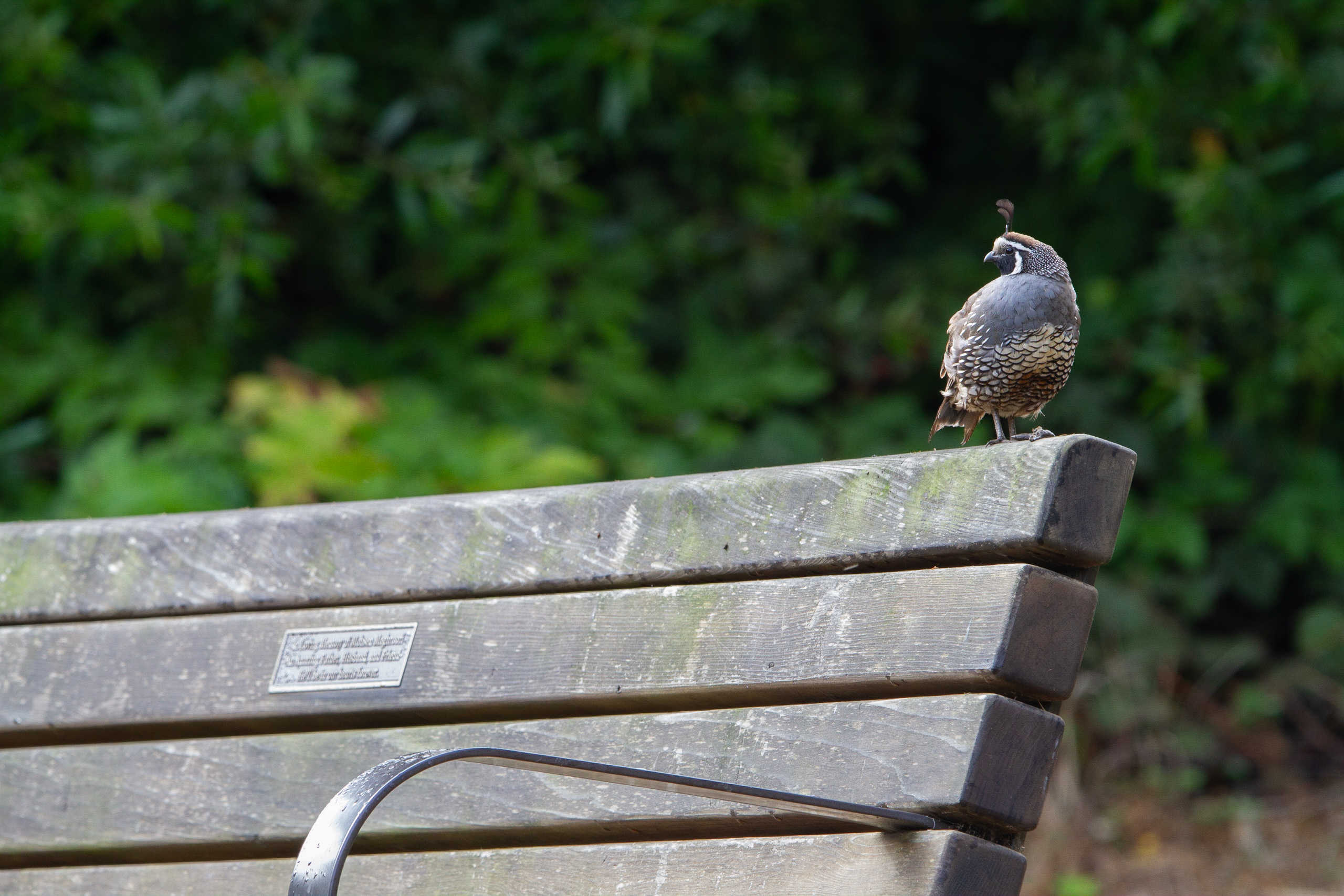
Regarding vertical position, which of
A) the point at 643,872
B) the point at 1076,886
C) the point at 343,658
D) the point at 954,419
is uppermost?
the point at 954,419

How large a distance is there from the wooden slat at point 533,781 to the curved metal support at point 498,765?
0.09 ft

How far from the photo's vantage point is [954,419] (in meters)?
1.81

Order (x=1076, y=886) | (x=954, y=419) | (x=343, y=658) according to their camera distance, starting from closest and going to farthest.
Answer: (x=343, y=658), (x=954, y=419), (x=1076, y=886)

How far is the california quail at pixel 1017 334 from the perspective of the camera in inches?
61.1

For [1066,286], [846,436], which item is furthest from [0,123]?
[1066,286]

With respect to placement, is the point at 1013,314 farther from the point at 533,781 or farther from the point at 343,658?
the point at 343,658

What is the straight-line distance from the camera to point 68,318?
12.5 ft

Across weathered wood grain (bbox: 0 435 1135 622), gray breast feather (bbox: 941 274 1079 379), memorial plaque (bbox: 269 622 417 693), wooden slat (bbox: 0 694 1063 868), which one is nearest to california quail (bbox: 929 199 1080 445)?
gray breast feather (bbox: 941 274 1079 379)

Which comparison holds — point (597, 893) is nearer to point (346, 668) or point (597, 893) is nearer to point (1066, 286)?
point (346, 668)

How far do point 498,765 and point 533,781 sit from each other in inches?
8.0

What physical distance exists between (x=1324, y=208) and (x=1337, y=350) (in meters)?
0.47

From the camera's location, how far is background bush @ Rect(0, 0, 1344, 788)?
353 cm

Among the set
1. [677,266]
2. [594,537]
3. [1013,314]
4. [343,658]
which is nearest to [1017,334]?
[1013,314]

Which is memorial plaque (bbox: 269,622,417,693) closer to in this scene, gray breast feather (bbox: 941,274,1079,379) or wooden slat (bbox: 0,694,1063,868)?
wooden slat (bbox: 0,694,1063,868)
